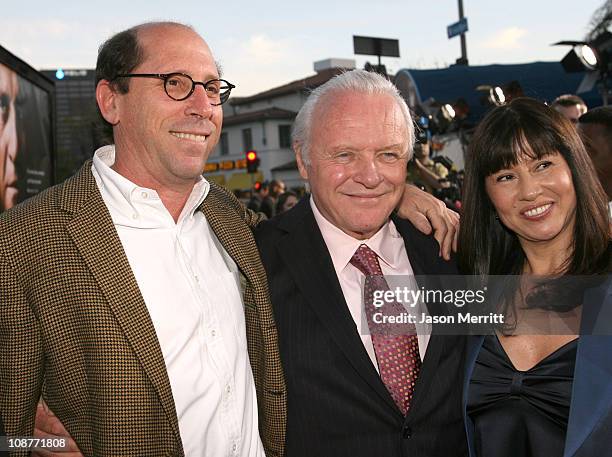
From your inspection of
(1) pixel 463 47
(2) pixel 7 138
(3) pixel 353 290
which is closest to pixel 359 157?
(3) pixel 353 290

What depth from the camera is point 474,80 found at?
15031 mm

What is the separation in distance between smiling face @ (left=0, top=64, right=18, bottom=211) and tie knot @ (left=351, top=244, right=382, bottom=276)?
4595 mm

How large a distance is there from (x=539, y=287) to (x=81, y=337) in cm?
180

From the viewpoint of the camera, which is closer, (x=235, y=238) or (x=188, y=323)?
(x=188, y=323)

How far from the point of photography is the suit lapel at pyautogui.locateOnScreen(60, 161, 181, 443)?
2.03 metres

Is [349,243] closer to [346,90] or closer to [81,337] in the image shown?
[346,90]

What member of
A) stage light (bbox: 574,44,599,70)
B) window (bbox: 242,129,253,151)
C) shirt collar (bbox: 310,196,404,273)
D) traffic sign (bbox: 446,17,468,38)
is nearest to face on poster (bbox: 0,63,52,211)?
shirt collar (bbox: 310,196,404,273)

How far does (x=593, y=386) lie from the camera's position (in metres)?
2.16

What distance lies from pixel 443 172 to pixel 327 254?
29.0 ft

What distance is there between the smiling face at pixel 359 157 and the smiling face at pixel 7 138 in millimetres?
4478

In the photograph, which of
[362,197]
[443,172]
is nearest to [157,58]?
[362,197]

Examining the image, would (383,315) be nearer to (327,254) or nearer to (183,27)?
(327,254)

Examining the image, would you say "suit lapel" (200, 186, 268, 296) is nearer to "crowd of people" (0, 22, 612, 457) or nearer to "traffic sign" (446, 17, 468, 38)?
"crowd of people" (0, 22, 612, 457)

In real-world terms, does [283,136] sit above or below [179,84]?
above
